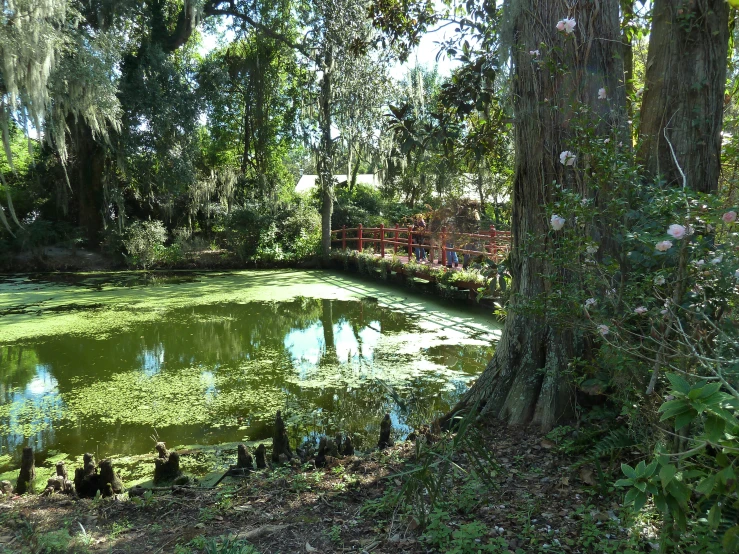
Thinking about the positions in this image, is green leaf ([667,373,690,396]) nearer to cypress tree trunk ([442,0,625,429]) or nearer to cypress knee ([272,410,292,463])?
cypress tree trunk ([442,0,625,429])

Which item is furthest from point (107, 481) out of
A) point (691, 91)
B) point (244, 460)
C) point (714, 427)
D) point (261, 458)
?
point (691, 91)

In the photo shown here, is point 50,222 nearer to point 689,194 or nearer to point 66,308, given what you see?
point 66,308

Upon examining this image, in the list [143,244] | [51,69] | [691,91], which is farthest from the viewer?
[143,244]

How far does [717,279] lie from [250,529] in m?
2.17

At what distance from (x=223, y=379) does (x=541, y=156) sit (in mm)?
4216

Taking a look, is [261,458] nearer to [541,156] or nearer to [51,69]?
[541,156]

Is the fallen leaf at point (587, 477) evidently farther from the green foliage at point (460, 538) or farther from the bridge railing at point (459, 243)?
the bridge railing at point (459, 243)

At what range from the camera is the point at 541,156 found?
3375 mm

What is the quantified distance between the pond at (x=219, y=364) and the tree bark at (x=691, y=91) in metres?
2.14

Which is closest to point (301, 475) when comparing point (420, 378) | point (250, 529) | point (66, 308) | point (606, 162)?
point (250, 529)

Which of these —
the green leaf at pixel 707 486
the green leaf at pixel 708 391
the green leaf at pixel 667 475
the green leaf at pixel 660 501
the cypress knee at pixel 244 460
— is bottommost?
the cypress knee at pixel 244 460

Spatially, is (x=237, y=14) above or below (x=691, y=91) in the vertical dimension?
above

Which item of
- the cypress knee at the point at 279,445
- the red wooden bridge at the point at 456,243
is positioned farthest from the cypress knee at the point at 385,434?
the red wooden bridge at the point at 456,243

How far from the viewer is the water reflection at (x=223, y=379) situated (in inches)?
187
